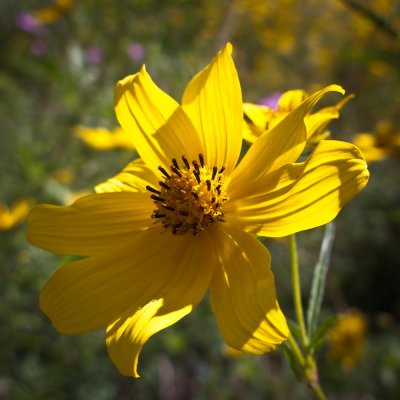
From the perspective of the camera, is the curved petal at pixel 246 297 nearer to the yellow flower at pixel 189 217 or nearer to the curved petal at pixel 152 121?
the yellow flower at pixel 189 217

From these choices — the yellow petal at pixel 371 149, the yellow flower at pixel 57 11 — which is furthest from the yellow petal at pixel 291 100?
the yellow flower at pixel 57 11

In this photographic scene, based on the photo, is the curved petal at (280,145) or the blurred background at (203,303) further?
the blurred background at (203,303)

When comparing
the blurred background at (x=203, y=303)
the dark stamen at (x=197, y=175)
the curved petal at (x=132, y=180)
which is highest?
the dark stamen at (x=197, y=175)

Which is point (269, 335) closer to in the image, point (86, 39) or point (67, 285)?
point (67, 285)

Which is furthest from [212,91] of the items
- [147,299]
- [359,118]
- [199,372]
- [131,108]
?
[359,118]

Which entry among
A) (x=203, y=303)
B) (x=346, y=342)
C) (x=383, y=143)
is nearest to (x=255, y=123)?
(x=383, y=143)

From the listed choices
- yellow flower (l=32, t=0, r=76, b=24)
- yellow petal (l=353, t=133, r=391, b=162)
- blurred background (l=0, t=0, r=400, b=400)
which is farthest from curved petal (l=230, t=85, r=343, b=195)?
yellow flower (l=32, t=0, r=76, b=24)
